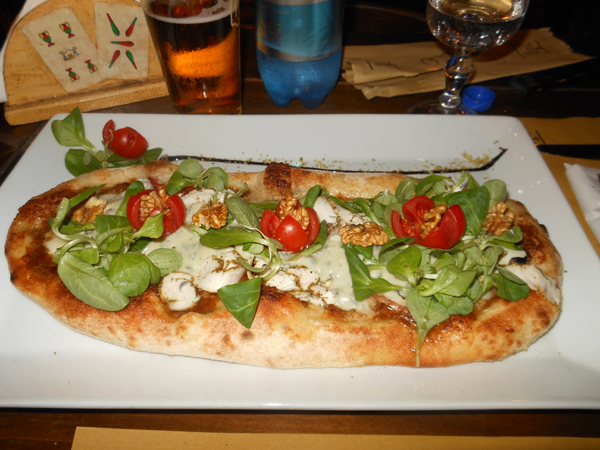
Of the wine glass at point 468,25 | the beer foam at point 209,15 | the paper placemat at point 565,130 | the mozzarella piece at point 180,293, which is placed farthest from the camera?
the paper placemat at point 565,130

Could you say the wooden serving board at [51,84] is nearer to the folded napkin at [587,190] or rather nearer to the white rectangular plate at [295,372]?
the white rectangular plate at [295,372]

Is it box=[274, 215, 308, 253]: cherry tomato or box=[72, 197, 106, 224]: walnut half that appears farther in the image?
box=[72, 197, 106, 224]: walnut half

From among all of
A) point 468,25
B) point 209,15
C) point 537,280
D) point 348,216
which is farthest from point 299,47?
point 537,280

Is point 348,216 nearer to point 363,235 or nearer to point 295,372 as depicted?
point 363,235

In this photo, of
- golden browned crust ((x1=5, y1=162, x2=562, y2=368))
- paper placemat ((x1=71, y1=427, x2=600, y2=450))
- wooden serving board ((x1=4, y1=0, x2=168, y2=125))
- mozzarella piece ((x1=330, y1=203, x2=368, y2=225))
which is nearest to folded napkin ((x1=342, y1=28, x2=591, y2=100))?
mozzarella piece ((x1=330, y1=203, x2=368, y2=225))

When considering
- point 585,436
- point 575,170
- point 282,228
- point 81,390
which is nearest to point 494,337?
point 585,436

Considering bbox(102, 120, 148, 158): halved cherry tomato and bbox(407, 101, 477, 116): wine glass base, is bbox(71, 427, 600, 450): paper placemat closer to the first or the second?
bbox(102, 120, 148, 158): halved cherry tomato

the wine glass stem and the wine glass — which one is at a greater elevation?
the wine glass

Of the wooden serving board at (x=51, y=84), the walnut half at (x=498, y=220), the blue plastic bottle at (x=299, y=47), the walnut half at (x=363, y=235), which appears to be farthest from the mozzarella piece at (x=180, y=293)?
the wooden serving board at (x=51, y=84)
